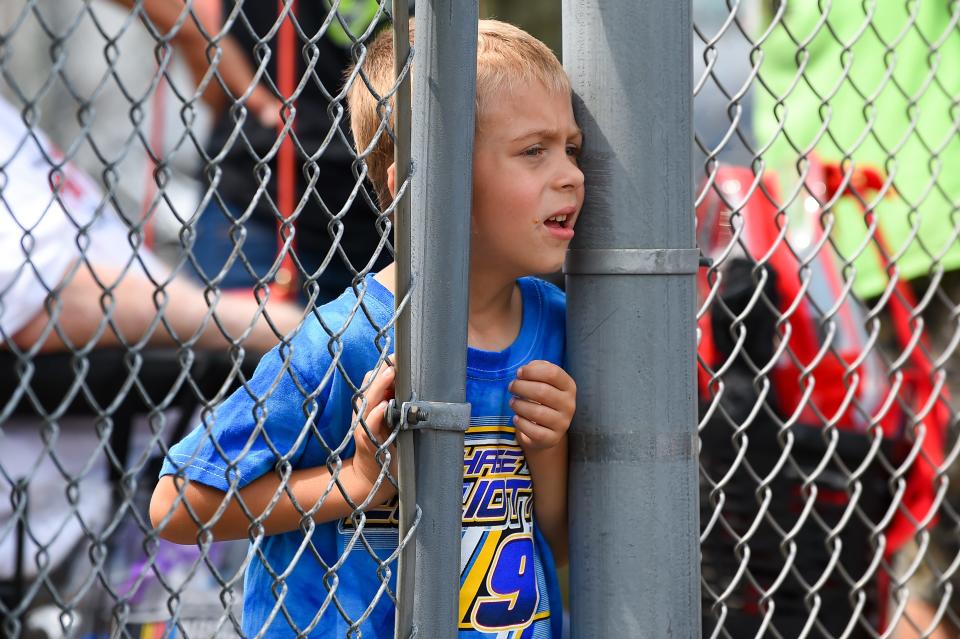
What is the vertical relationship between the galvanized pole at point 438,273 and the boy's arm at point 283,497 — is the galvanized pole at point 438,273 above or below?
above

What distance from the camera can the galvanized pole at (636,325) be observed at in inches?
61.3

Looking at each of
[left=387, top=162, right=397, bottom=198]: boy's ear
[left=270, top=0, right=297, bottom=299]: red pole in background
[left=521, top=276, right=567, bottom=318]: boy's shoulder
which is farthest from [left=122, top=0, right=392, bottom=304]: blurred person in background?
[left=387, top=162, right=397, bottom=198]: boy's ear

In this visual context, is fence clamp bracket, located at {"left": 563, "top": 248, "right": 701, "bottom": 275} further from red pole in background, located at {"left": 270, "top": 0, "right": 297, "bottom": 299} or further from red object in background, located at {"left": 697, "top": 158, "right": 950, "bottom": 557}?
red pole in background, located at {"left": 270, "top": 0, "right": 297, "bottom": 299}

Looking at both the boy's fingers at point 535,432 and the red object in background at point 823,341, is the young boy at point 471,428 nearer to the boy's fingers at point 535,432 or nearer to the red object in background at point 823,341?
the boy's fingers at point 535,432

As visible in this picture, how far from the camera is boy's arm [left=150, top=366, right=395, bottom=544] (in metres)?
1.42

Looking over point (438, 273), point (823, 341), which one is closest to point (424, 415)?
point (438, 273)

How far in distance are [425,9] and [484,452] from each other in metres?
0.59

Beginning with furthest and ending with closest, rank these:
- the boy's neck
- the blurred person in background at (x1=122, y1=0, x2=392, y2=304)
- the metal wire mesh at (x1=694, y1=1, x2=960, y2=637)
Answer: the blurred person in background at (x1=122, y1=0, x2=392, y2=304) < the metal wire mesh at (x1=694, y1=1, x2=960, y2=637) < the boy's neck

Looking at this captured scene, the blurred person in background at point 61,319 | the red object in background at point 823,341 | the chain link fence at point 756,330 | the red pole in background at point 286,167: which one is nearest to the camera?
the chain link fence at point 756,330

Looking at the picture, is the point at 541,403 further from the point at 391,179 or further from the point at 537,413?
the point at 391,179

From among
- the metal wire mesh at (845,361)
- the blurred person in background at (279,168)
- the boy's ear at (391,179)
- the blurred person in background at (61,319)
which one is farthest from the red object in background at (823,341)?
the boy's ear at (391,179)

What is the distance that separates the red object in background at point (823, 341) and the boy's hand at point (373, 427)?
5.24 ft

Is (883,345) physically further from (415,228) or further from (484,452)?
(415,228)

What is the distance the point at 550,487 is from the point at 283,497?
0.38 m
